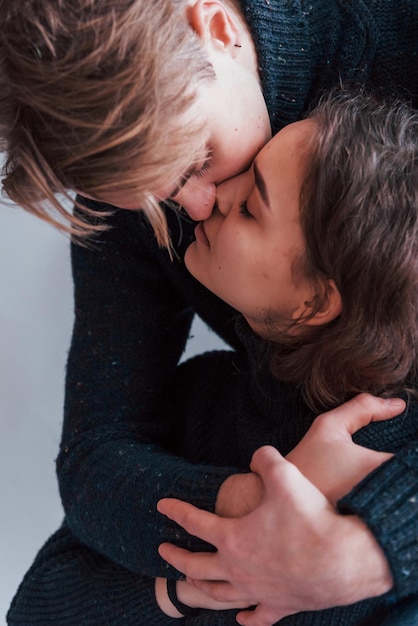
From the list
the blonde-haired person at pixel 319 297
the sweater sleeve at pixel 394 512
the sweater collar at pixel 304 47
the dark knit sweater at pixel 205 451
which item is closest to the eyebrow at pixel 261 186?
the blonde-haired person at pixel 319 297

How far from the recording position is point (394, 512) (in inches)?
31.6

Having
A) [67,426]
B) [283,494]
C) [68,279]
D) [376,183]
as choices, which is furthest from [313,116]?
[68,279]

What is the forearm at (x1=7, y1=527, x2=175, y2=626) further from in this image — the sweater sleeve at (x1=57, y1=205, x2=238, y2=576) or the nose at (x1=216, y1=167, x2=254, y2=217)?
the nose at (x1=216, y1=167, x2=254, y2=217)

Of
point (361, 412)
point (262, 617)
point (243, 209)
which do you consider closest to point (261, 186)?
point (243, 209)

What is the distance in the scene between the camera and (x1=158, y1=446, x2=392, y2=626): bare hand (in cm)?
79

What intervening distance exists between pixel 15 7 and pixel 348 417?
0.57m

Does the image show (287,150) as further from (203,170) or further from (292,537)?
(292,537)

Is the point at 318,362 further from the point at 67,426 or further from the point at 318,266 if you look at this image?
the point at 67,426

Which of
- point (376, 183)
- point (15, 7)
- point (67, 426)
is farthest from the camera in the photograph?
point (67, 426)

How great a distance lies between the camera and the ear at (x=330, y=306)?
0.90m

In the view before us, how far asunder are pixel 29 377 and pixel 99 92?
78 centimetres

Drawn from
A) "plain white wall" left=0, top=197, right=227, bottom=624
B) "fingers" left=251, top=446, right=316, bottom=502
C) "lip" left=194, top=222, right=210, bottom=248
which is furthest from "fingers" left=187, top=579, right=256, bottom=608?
"plain white wall" left=0, top=197, right=227, bottom=624

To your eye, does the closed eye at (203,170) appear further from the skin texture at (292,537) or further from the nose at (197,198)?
the skin texture at (292,537)

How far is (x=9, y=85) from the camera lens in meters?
0.76
